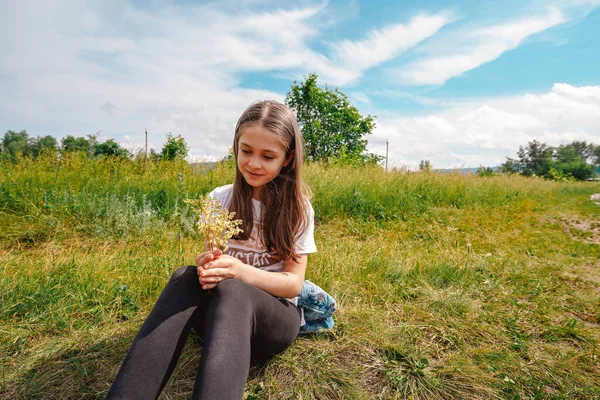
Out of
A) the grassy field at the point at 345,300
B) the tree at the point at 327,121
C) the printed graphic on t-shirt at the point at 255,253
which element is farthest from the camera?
the tree at the point at 327,121

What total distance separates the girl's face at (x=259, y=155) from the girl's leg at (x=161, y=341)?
58 cm

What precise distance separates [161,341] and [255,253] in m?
0.69

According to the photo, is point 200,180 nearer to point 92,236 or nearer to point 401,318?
point 92,236

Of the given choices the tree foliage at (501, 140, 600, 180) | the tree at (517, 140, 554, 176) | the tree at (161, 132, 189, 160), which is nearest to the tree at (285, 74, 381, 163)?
the tree at (161, 132, 189, 160)

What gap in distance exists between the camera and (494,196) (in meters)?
8.30

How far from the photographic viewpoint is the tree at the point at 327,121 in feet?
80.0

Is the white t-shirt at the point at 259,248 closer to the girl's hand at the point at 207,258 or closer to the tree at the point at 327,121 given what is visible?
the girl's hand at the point at 207,258

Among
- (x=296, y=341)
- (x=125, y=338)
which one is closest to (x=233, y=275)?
(x=296, y=341)

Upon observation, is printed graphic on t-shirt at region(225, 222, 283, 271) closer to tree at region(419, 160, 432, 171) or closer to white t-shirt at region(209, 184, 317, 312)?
white t-shirt at region(209, 184, 317, 312)

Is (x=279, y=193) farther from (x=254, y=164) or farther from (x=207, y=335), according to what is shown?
(x=207, y=335)

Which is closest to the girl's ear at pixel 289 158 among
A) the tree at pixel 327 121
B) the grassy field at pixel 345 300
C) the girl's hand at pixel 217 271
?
the girl's hand at pixel 217 271

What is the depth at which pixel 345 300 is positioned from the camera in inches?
102

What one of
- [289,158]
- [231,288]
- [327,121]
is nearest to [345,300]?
[289,158]

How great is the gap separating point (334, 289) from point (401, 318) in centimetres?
56
